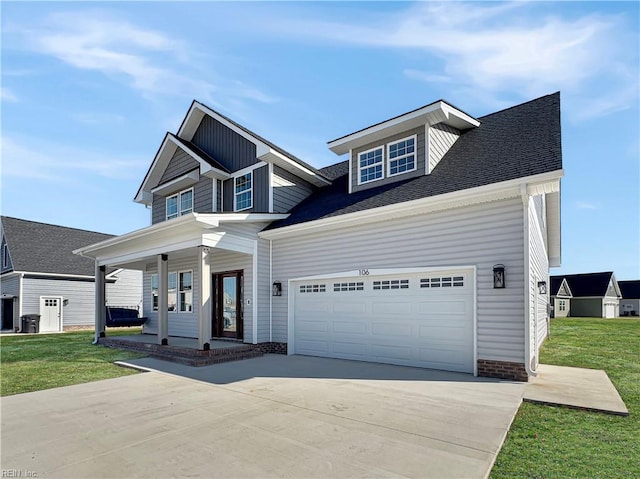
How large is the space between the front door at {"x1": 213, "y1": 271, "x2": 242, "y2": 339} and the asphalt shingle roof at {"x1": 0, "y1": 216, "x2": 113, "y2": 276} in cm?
1562

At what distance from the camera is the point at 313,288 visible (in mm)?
10961

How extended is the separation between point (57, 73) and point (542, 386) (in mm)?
13030

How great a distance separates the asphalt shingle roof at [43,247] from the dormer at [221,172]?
38.1 feet

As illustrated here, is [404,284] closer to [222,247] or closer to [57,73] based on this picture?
[222,247]

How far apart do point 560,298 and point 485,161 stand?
36301 mm

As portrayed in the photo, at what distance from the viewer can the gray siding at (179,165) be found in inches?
574

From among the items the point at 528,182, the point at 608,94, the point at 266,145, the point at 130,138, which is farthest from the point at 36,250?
the point at 608,94

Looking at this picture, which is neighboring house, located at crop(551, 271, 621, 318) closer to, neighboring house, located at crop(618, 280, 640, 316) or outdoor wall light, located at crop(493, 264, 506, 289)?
neighboring house, located at crop(618, 280, 640, 316)

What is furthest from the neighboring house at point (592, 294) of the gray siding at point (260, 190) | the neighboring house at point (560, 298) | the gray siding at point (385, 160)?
the gray siding at point (260, 190)

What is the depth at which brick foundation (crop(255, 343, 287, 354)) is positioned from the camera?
11.2m

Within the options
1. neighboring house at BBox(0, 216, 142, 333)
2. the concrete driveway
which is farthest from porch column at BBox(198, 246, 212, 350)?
neighboring house at BBox(0, 216, 142, 333)

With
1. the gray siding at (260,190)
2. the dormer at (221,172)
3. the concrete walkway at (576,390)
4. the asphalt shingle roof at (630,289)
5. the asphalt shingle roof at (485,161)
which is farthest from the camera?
the asphalt shingle roof at (630,289)

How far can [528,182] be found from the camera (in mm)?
7004

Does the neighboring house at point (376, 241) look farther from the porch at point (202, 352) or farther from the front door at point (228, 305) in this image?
the porch at point (202, 352)
